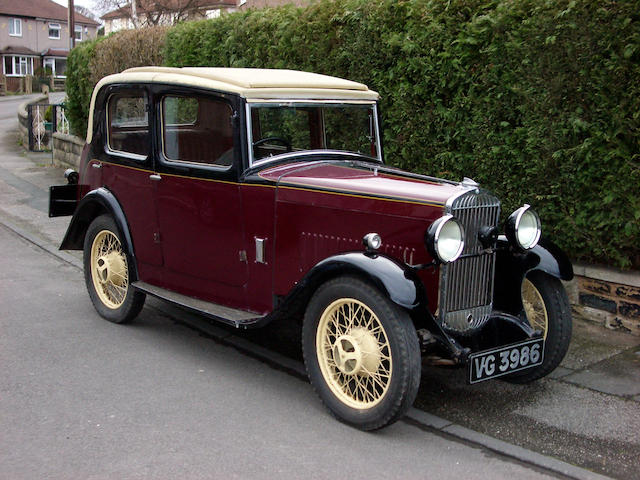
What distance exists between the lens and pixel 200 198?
5.25m

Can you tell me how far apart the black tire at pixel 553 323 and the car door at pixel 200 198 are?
199 centimetres

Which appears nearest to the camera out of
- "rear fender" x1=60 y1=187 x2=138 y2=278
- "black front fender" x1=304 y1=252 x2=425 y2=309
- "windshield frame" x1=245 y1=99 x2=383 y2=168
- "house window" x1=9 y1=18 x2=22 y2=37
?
"black front fender" x1=304 y1=252 x2=425 y2=309

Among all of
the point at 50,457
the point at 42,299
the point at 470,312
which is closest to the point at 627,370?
the point at 470,312

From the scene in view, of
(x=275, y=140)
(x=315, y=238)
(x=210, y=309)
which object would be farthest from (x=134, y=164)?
(x=315, y=238)

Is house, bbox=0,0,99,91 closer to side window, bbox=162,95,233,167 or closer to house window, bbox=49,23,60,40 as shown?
house window, bbox=49,23,60,40

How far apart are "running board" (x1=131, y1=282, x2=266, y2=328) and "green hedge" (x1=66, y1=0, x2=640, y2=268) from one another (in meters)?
2.68

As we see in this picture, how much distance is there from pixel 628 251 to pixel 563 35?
1.78 metres

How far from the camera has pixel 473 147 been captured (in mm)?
6633

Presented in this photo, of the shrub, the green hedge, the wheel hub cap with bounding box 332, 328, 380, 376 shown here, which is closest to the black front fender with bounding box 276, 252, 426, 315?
the wheel hub cap with bounding box 332, 328, 380, 376

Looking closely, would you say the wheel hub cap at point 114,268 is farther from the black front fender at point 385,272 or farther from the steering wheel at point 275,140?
the black front fender at point 385,272

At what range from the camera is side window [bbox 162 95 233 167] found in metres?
5.14

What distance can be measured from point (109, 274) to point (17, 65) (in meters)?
64.5

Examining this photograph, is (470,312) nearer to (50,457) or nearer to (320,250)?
(320,250)

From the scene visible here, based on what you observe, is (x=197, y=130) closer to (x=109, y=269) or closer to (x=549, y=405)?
(x=109, y=269)
